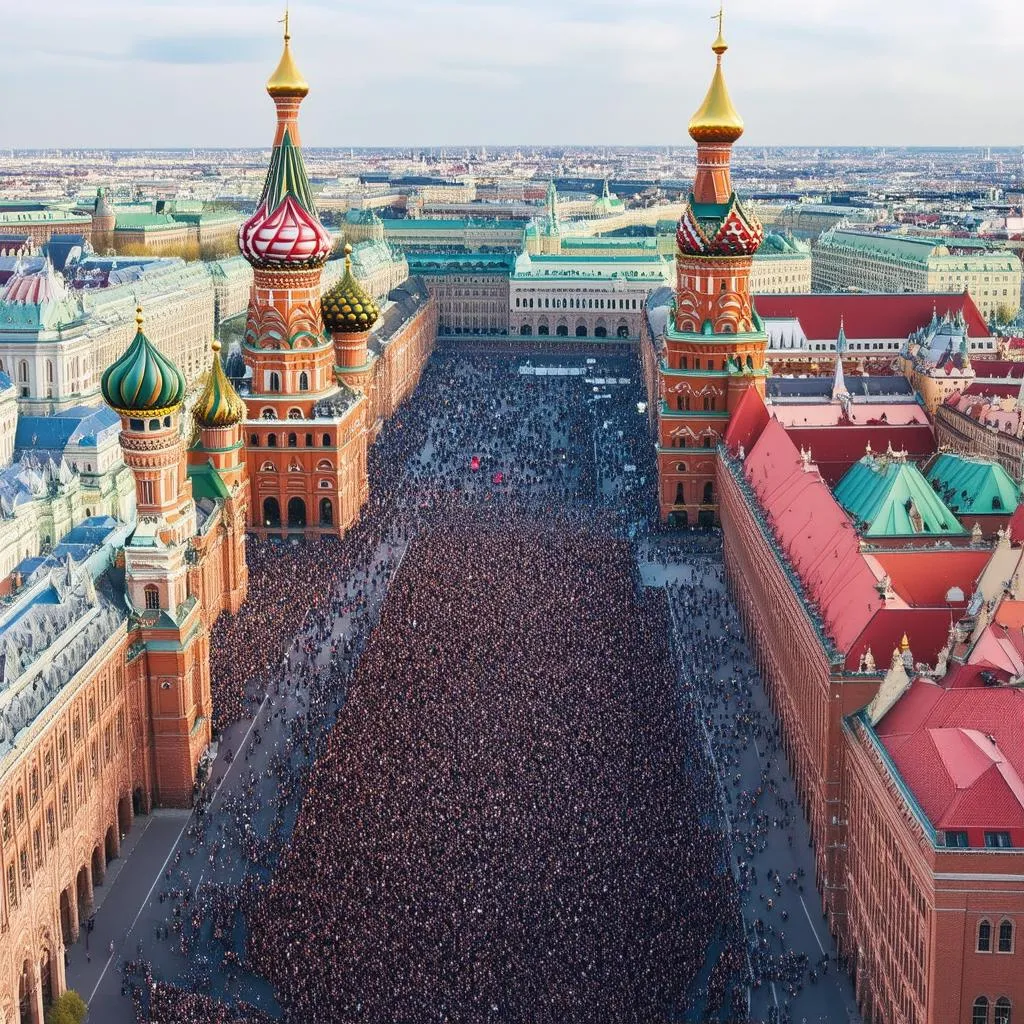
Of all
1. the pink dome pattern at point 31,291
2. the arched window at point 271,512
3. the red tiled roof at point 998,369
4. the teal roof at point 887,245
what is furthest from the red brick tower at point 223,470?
the teal roof at point 887,245

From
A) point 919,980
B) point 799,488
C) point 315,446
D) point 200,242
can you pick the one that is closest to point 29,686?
point 919,980

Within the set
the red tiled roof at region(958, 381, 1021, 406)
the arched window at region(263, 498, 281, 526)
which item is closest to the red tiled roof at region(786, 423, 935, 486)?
the red tiled roof at region(958, 381, 1021, 406)

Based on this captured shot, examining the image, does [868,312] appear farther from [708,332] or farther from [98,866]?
[98,866]

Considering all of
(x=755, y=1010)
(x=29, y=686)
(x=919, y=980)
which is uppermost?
(x=29, y=686)

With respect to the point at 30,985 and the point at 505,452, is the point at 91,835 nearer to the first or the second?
the point at 30,985

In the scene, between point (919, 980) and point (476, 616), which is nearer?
point (919, 980)

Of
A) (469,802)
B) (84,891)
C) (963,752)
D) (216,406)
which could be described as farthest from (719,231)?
(84,891)
